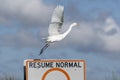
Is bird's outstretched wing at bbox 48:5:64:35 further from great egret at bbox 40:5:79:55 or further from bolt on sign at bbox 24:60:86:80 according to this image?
bolt on sign at bbox 24:60:86:80

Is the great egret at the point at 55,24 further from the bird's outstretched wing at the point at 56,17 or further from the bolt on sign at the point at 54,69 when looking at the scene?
the bolt on sign at the point at 54,69

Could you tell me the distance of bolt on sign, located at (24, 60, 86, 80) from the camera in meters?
7.60

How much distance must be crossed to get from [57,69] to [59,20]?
2407 millimetres

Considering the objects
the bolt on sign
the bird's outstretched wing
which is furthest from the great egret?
the bolt on sign

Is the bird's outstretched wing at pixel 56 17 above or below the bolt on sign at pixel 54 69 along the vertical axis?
A: above

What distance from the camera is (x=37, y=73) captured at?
7.70m

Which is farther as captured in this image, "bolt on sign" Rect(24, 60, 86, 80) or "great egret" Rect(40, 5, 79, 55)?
"great egret" Rect(40, 5, 79, 55)

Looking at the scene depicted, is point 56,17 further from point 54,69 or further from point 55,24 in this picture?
point 54,69

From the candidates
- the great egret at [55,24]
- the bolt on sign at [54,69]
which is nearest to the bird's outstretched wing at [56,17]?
the great egret at [55,24]

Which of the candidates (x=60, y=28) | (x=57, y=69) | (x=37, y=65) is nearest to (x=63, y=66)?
(x=57, y=69)

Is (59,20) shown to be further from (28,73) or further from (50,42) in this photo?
(28,73)

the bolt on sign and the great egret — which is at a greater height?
the great egret

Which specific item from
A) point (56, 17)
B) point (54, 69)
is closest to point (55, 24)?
point (56, 17)

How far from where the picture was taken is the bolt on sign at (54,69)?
7.60 m
